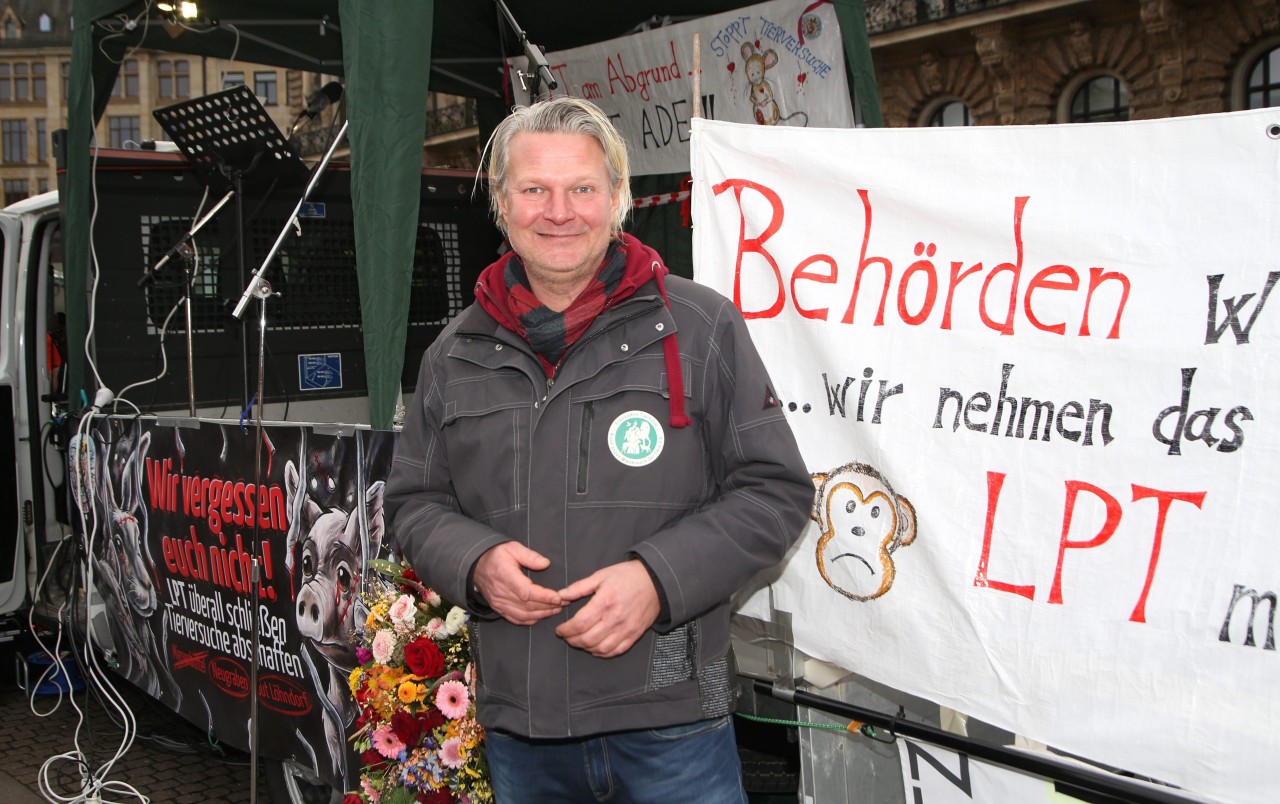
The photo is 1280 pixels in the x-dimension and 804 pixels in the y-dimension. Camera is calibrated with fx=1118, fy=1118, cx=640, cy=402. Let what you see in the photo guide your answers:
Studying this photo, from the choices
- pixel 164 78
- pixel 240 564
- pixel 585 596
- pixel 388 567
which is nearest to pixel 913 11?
pixel 240 564

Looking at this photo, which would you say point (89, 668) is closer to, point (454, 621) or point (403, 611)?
point (403, 611)

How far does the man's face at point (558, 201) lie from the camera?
206 cm

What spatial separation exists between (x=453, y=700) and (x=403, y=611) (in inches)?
Answer: 13.0

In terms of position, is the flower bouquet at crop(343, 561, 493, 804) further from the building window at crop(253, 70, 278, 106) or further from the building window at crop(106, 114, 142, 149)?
the building window at crop(106, 114, 142, 149)

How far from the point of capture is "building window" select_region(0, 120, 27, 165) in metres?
67.6

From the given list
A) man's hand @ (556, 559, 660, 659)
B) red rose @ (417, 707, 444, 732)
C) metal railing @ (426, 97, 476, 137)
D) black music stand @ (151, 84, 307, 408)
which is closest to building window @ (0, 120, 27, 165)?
metal railing @ (426, 97, 476, 137)

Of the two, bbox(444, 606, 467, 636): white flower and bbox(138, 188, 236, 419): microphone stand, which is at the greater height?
bbox(138, 188, 236, 419): microphone stand

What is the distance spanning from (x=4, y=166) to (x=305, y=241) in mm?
72860

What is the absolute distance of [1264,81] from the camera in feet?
59.3

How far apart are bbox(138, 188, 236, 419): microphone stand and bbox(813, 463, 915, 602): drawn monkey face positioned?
3457 mm

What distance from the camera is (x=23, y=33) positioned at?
69188 millimetres

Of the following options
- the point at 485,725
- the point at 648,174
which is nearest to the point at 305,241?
the point at 648,174

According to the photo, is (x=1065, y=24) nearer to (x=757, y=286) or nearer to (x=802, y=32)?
(x=802, y=32)

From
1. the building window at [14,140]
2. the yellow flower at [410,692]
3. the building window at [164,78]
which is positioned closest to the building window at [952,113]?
the yellow flower at [410,692]
